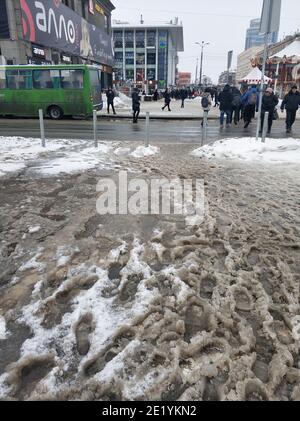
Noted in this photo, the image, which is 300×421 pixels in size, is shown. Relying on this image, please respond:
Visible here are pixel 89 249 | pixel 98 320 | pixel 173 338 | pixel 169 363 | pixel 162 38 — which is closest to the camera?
pixel 169 363

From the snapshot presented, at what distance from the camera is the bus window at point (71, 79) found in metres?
18.2

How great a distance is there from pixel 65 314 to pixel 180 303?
37.6 inches

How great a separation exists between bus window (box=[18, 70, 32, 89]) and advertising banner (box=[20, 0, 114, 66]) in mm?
6197

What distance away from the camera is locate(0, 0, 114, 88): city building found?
2239 cm

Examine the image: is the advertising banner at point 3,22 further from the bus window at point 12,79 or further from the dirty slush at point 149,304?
the dirty slush at point 149,304

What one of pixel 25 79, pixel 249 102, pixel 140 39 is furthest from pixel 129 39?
pixel 249 102

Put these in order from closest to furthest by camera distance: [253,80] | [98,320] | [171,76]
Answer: [98,320] → [253,80] → [171,76]

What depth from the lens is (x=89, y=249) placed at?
3805 millimetres

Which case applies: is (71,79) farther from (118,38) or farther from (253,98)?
(118,38)

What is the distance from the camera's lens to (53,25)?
2653 cm

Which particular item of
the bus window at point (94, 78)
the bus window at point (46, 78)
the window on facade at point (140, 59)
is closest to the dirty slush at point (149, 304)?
the bus window at point (46, 78)

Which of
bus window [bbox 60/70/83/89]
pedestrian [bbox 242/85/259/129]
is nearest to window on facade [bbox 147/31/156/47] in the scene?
bus window [bbox 60/70/83/89]

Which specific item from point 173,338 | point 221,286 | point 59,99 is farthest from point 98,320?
point 59,99

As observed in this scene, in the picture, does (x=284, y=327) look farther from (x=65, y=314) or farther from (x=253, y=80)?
(x=253, y=80)
